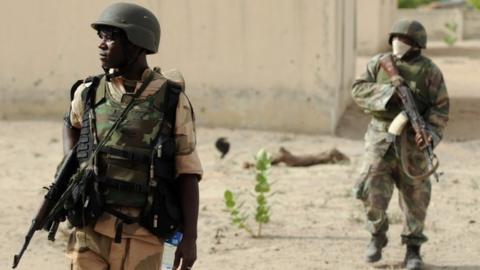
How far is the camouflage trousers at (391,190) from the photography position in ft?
21.6

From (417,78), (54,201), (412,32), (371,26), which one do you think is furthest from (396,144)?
(371,26)

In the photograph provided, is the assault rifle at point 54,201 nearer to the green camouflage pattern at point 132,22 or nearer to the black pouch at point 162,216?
the black pouch at point 162,216

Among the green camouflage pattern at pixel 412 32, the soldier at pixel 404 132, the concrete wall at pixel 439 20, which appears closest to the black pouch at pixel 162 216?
the soldier at pixel 404 132

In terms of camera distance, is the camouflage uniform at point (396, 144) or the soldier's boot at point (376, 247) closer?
the camouflage uniform at point (396, 144)

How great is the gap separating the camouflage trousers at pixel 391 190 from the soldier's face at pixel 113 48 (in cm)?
305

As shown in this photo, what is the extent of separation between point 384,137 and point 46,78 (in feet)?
23.4

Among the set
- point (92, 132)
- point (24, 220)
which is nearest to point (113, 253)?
point (92, 132)

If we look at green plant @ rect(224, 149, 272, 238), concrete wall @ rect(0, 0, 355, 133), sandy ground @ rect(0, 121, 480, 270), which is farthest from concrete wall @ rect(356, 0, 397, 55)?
green plant @ rect(224, 149, 272, 238)

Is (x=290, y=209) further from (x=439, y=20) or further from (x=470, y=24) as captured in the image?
(x=470, y=24)

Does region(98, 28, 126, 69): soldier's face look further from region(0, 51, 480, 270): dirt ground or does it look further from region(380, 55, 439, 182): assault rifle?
region(0, 51, 480, 270): dirt ground

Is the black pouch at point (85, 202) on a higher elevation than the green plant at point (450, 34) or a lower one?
higher

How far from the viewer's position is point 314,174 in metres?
10.0

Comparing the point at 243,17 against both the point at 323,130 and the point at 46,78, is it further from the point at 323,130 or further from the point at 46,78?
the point at 46,78

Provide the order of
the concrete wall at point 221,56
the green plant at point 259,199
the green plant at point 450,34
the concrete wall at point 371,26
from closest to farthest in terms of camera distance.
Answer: the green plant at point 259,199, the concrete wall at point 221,56, the concrete wall at point 371,26, the green plant at point 450,34
